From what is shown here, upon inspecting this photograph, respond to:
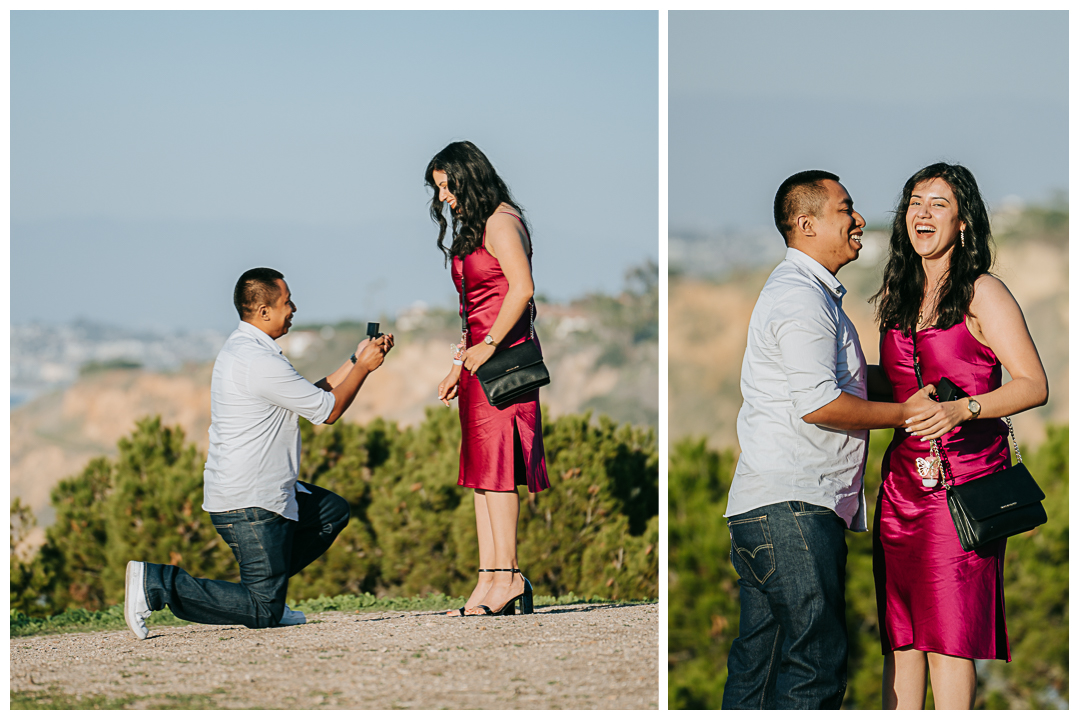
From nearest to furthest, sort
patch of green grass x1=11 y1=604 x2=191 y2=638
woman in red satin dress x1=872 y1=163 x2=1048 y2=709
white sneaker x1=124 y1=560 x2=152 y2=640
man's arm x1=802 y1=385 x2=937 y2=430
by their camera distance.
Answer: man's arm x1=802 y1=385 x2=937 y2=430
woman in red satin dress x1=872 y1=163 x2=1048 y2=709
white sneaker x1=124 y1=560 x2=152 y2=640
patch of green grass x1=11 y1=604 x2=191 y2=638

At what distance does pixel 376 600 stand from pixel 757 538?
320cm

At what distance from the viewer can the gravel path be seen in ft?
11.4

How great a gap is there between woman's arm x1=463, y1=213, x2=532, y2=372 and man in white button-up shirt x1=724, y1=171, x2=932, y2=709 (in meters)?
1.09

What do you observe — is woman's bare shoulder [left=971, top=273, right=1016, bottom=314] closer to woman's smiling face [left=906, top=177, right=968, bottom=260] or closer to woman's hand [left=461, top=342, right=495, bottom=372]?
woman's smiling face [left=906, top=177, right=968, bottom=260]

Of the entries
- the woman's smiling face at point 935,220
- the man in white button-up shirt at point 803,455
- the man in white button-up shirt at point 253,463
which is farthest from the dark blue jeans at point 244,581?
the woman's smiling face at point 935,220

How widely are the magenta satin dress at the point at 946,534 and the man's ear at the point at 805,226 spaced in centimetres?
47

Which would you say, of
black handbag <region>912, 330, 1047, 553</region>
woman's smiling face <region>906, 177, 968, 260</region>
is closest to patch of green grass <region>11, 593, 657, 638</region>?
black handbag <region>912, 330, 1047, 553</region>

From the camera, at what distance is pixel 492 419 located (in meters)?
4.20

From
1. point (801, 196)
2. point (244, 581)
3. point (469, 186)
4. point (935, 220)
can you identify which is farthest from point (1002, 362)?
point (244, 581)

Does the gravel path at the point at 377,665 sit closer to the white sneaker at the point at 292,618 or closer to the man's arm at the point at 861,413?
the white sneaker at the point at 292,618

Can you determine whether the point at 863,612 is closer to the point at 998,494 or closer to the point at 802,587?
the point at 998,494

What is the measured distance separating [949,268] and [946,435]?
22.1 inches

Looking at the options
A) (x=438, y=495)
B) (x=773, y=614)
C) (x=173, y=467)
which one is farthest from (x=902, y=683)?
(x=173, y=467)

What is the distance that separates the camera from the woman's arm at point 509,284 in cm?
398
